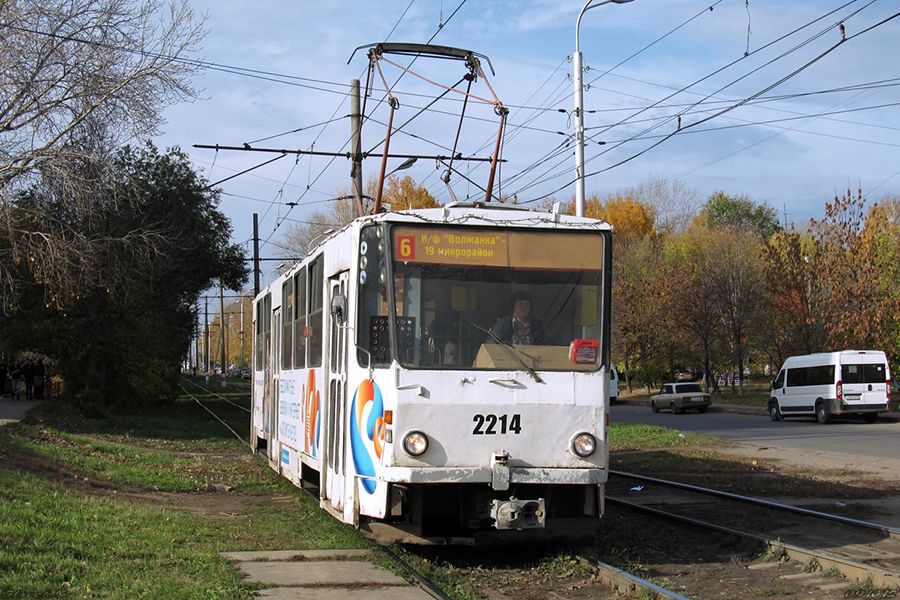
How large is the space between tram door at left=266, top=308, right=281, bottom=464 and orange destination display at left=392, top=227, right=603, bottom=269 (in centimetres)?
652

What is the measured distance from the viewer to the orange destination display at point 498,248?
9133mm

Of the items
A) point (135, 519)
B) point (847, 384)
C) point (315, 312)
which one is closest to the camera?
point (135, 519)

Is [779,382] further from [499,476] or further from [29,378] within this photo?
[499,476]

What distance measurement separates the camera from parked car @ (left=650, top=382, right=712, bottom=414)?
144 ft

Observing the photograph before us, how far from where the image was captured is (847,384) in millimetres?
32625

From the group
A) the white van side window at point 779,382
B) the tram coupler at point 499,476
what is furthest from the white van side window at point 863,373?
the tram coupler at point 499,476

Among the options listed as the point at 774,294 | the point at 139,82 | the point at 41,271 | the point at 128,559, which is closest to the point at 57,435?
the point at 41,271

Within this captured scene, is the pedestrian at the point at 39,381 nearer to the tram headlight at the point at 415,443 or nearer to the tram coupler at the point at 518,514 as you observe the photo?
the tram headlight at the point at 415,443

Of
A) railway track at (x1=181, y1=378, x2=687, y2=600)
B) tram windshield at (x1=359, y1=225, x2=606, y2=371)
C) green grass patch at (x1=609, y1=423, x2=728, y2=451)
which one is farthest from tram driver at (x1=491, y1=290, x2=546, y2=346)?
green grass patch at (x1=609, y1=423, x2=728, y2=451)

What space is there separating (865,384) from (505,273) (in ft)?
87.8

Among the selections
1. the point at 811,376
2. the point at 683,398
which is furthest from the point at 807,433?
the point at 683,398

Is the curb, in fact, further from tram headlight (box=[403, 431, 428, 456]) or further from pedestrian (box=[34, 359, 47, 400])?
tram headlight (box=[403, 431, 428, 456])

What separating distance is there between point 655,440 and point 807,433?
5.61m

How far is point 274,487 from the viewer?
15805 millimetres
